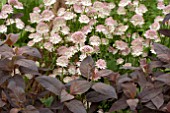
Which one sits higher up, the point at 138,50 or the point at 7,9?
the point at 7,9

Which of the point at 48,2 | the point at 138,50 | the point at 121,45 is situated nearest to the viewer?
the point at 138,50

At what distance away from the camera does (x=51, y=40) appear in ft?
8.07

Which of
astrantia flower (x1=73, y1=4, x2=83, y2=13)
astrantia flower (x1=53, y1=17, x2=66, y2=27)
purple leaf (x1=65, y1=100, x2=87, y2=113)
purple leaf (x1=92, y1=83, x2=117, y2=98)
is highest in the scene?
astrantia flower (x1=73, y1=4, x2=83, y2=13)

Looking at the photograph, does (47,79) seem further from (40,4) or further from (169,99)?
(40,4)

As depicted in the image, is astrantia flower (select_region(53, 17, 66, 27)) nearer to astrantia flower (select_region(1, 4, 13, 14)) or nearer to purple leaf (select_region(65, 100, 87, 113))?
astrantia flower (select_region(1, 4, 13, 14))

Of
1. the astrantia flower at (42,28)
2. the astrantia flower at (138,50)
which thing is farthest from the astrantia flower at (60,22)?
the astrantia flower at (138,50)

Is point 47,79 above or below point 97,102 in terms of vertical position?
above

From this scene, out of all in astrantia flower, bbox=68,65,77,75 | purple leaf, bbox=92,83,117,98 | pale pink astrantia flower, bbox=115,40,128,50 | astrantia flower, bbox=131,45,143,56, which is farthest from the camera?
pale pink astrantia flower, bbox=115,40,128,50

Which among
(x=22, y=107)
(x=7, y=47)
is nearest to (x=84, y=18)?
(x=7, y=47)

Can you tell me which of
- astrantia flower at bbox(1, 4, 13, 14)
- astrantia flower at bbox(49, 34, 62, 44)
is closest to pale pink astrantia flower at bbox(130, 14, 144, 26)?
astrantia flower at bbox(49, 34, 62, 44)

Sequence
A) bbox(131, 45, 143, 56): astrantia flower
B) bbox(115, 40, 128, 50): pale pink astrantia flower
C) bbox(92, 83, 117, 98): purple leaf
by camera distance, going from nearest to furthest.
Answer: bbox(92, 83, 117, 98): purple leaf → bbox(131, 45, 143, 56): astrantia flower → bbox(115, 40, 128, 50): pale pink astrantia flower

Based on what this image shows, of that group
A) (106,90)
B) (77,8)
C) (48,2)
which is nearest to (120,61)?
(77,8)

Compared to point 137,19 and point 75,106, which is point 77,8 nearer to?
point 137,19

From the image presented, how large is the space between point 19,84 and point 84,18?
776 mm
